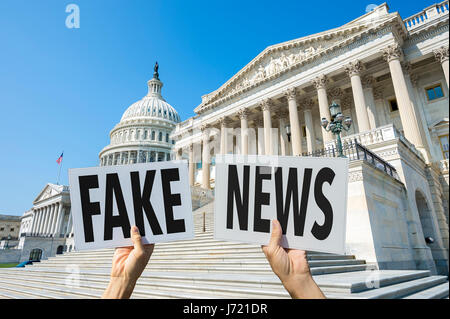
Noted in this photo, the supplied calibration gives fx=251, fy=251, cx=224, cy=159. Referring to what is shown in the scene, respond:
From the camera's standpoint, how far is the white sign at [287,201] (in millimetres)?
1814

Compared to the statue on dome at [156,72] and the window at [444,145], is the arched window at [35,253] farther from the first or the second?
the statue on dome at [156,72]

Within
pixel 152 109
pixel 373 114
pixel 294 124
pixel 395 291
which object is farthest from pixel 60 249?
pixel 395 291

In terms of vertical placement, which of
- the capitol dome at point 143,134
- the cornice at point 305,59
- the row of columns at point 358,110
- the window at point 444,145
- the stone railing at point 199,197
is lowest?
the stone railing at point 199,197

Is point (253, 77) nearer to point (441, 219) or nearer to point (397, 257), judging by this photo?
point (441, 219)

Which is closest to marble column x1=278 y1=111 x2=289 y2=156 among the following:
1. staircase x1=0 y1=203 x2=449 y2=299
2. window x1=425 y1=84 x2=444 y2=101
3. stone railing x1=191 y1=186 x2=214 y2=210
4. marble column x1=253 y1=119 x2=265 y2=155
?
marble column x1=253 y1=119 x2=265 y2=155

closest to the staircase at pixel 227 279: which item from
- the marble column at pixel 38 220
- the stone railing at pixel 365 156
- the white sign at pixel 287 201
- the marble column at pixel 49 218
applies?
the white sign at pixel 287 201

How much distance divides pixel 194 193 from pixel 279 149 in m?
12.1

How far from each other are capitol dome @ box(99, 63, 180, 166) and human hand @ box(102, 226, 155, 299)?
8332 cm

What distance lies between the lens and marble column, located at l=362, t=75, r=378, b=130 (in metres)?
23.3

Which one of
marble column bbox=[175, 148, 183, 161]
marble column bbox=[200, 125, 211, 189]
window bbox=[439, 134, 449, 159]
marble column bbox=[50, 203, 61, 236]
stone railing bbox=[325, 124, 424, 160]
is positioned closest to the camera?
stone railing bbox=[325, 124, 424, 160]

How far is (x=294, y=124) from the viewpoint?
2619cm

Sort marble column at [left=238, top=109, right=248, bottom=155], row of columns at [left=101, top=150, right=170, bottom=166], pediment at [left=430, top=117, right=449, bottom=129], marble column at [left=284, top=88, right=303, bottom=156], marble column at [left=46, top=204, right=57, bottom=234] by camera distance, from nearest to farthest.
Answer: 1. pediment at [left=430, top=117, right=449, bottom=129]
2. marble column at [left=284, top=88, right=303, bottom=156]
3. marble column at [left=238, top=109, right=248, bottom=155]
4. marble column at [left=46, top=204, right=57, bottom=234]
5. row of columns at [left=101, top=150, right=170, bottom=166]

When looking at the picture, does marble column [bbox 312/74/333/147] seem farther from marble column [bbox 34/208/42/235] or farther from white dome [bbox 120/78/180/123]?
marble column [bbox 34/208/42/235]

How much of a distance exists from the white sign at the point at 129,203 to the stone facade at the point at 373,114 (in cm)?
988
